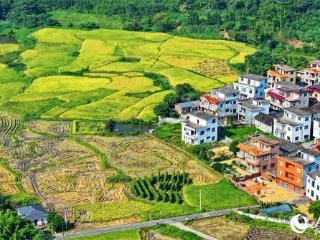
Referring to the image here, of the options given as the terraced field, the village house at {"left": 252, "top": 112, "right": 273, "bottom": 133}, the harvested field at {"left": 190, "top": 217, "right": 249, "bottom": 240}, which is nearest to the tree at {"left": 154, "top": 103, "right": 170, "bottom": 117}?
the terraced field

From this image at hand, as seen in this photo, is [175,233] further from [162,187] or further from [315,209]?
[315,209]

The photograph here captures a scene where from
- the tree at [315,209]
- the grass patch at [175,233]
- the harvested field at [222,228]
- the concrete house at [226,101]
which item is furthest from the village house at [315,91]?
the grass patch at [175,233]

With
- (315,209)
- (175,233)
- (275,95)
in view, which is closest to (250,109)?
(275,95)

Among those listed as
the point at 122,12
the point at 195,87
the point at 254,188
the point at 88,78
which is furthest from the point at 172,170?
the point at 122,12

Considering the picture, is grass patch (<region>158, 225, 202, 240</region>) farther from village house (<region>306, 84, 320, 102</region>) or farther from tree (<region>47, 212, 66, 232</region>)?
village house (<region>306, 84, 320, 102</region>)

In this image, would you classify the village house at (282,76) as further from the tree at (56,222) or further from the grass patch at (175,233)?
the tree at (56,222)
